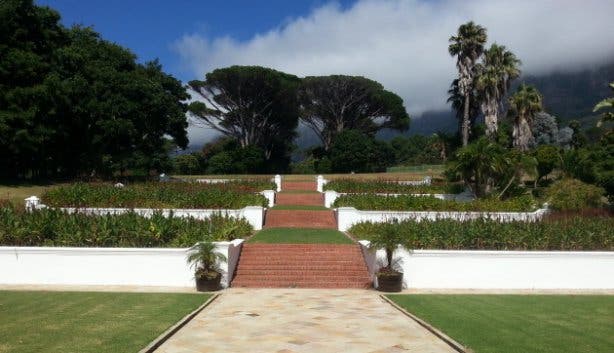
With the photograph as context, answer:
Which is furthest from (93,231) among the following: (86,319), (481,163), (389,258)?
(481,163)

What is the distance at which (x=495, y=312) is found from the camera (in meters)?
10.9

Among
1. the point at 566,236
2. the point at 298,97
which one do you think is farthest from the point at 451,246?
the point at 298,97

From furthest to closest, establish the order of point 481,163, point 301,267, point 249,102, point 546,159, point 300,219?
point 249,102
point 546,159
point 481,163
point 300,219
point 301,267

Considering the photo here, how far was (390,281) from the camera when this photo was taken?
13516 mm

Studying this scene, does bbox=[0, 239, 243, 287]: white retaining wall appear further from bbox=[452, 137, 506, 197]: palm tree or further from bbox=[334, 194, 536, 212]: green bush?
bbox=[452, 137, 506, 197]: palm tree

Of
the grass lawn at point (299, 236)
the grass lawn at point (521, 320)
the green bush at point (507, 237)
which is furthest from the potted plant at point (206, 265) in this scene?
the green bush at point (507, 237)

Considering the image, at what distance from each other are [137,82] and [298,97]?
108ft

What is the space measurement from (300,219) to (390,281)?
440 inches

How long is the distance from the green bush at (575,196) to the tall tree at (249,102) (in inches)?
1694

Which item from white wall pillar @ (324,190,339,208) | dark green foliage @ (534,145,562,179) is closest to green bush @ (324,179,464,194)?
white wall pillar @ (324,190,339,208)

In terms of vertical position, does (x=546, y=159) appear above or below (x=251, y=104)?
below

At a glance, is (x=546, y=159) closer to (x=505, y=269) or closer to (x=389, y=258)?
(x=505, y=269)

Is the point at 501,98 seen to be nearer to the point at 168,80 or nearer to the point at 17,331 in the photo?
the point at 168,80

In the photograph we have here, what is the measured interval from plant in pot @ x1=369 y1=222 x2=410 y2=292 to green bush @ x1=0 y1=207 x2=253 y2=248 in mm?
4843
